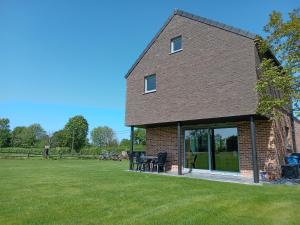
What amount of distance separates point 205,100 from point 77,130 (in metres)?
64.8

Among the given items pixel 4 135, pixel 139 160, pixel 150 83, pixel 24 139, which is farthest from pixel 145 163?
pixel 4 135

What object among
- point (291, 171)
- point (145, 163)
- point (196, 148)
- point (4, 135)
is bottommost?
point (291, 171)

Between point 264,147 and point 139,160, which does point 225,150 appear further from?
point 139,160

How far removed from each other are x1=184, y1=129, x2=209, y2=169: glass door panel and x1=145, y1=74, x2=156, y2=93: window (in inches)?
128

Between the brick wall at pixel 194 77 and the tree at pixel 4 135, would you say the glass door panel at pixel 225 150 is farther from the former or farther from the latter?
the tree at pixel 4 135

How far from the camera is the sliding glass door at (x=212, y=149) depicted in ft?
40.5

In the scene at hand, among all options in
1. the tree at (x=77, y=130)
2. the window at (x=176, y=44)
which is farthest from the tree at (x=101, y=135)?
the window at (x=176, y=44)

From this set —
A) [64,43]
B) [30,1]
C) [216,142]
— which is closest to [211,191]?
[216,142]

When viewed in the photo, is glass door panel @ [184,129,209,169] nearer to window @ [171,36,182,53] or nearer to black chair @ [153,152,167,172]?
black chair @ [153,152,167,172]

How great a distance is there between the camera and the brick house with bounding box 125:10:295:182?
1056 cm

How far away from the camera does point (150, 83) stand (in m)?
14.8

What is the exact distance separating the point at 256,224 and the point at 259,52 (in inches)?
320

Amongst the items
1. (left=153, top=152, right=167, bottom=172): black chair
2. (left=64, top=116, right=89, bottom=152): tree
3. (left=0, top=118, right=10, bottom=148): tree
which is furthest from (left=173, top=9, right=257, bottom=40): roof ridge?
(left=0, top=118, right=10, bottom=148): tree

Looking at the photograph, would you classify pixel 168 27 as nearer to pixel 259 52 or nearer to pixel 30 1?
pixel 259 52
